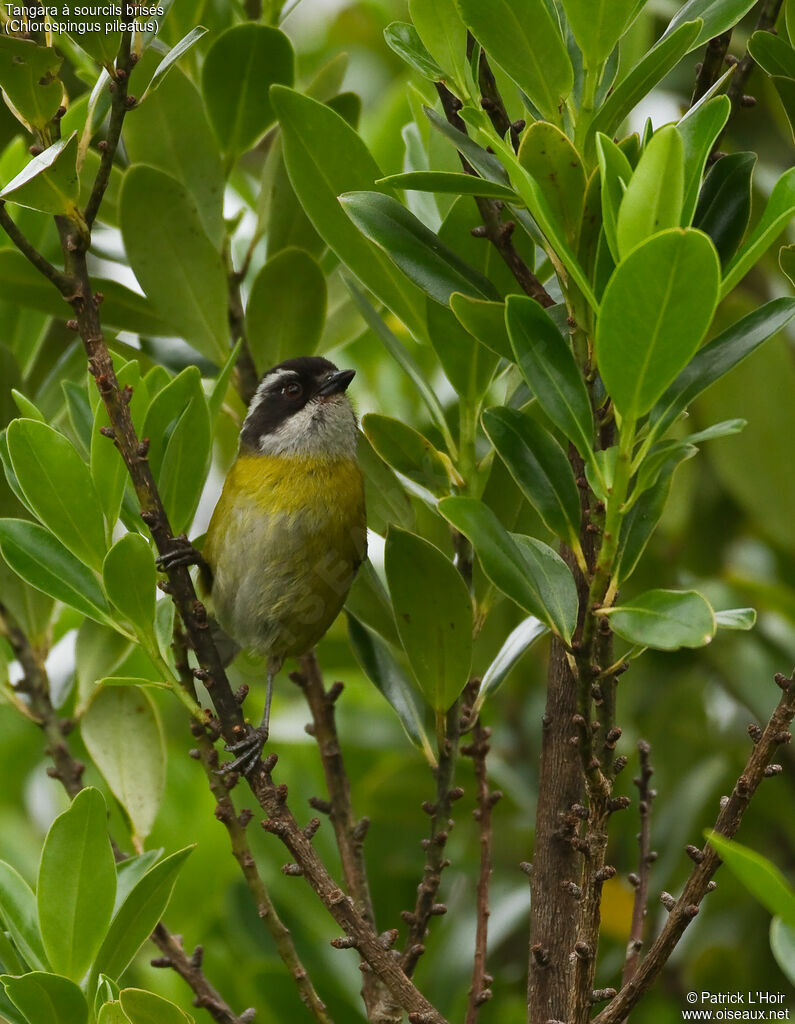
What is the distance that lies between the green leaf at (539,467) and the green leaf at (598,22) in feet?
1.71

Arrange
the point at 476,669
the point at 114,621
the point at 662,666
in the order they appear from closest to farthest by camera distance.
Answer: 1. the point at 114,621
2. the point at 476,669
3. the point at 662,666

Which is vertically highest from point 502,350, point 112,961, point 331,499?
point 502,350

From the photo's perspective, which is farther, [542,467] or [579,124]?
[579,124]

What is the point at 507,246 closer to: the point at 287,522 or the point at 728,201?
the point at 728,201

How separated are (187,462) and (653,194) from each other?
40.1 inches

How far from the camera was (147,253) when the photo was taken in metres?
2.60

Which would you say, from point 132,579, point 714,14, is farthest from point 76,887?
point 714,14

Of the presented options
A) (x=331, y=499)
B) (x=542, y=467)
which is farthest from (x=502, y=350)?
(x=331, y=499)

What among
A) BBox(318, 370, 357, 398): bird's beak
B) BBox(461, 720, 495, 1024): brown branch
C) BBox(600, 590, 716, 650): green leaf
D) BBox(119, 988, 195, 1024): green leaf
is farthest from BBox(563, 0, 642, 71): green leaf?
BBox(318, 370, 357, 398): bird's beak

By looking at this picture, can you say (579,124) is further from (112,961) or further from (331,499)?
(331,499)

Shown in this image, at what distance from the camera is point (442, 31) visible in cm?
188

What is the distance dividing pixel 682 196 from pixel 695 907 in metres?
0.89

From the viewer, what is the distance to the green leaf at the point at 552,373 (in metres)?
1.63

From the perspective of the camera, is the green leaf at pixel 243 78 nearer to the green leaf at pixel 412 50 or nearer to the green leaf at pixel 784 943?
the green leaf at pixel 412 50
